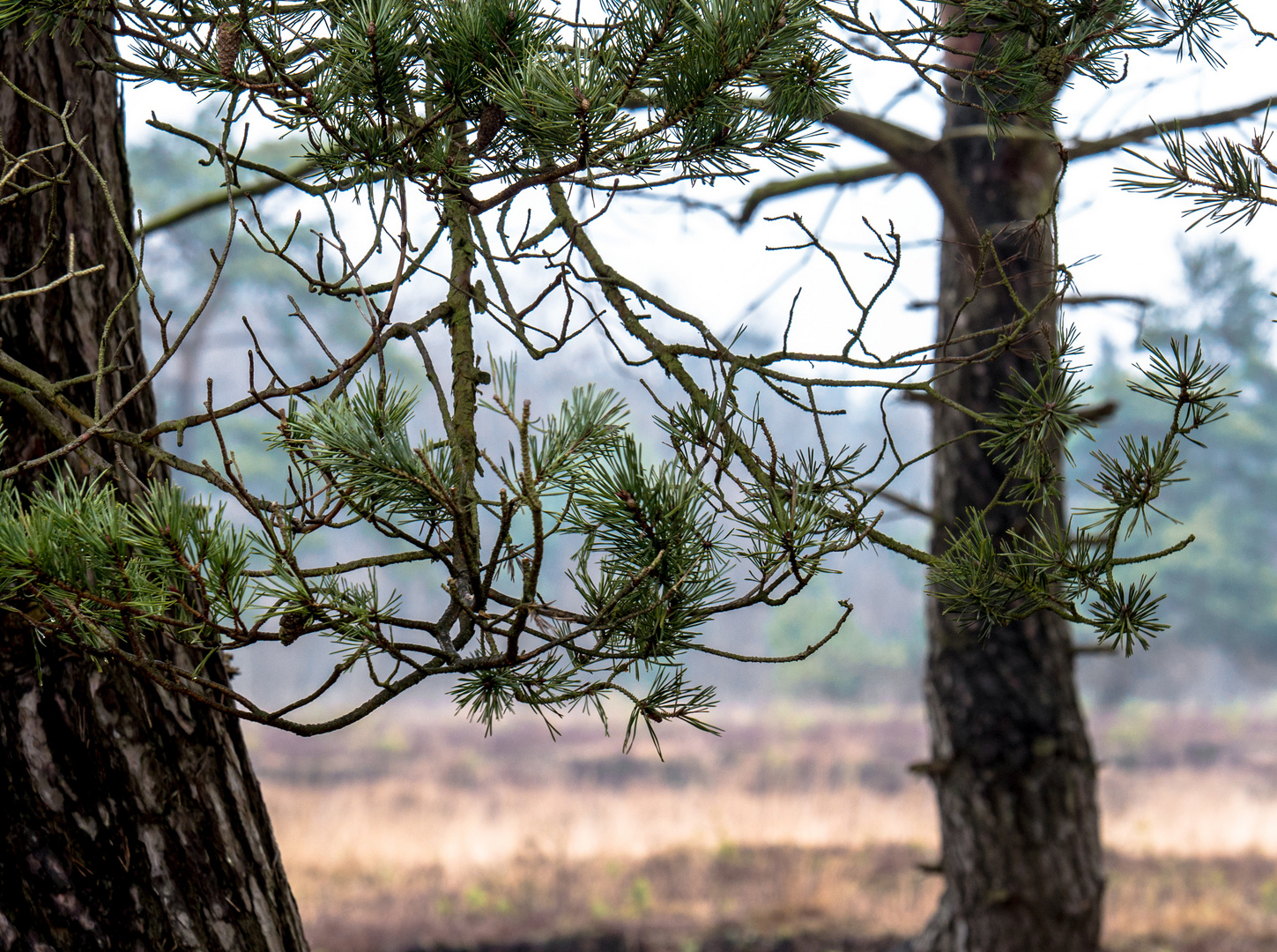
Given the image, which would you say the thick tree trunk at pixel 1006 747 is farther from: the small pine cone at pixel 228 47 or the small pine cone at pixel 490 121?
the small pine cone at pixel 228 47

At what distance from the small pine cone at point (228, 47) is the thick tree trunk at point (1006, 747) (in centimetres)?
240

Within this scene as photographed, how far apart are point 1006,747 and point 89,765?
8.51ft

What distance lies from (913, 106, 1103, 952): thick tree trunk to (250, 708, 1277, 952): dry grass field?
10.3 inches

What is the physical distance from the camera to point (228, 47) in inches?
43.8

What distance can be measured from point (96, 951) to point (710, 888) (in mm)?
6420

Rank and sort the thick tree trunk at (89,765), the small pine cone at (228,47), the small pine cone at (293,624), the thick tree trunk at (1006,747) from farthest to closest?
1. the thick tree trunk at (1006,747)
2. the thick tree trunk at (89,765)
3. the small pine cone at (228,47)
4. the small pine cone at (293,624)

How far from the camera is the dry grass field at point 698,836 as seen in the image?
6.25m

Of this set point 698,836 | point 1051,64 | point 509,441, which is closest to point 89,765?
point 509,441

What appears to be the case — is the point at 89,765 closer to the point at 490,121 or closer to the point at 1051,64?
the point at 490,121

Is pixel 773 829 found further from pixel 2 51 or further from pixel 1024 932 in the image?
pixel 2 51

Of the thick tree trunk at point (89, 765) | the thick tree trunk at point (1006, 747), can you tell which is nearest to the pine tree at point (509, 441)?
the thick tree trunk at point (89, 765)

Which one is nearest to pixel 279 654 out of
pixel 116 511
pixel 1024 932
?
pixel 1024 932

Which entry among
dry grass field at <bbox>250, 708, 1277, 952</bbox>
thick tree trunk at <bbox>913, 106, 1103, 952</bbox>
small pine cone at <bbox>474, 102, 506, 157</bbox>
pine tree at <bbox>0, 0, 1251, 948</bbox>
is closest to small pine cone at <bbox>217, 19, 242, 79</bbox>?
pine tree at <bbox>0, 0, 1251, 948</bbox>

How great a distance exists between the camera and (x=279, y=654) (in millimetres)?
26234
